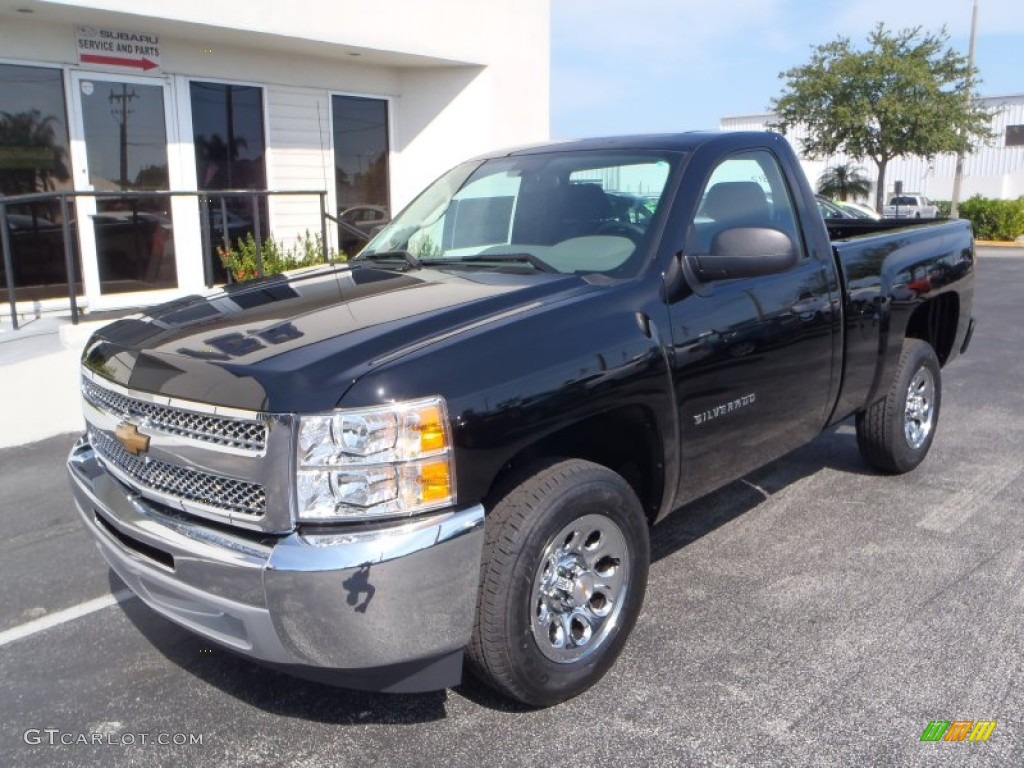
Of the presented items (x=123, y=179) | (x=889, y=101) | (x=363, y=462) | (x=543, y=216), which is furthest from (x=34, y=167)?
(x=889, y=101)

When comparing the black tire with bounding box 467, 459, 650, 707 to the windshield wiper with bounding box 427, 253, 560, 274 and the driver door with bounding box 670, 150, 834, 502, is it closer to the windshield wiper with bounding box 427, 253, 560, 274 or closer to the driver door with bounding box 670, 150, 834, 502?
the driver door with bounding box 670, 150, 834, 502

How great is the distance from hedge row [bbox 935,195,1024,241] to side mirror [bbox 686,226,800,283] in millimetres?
31633

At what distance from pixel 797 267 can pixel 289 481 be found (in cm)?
262

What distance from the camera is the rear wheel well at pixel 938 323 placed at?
5.56 meters

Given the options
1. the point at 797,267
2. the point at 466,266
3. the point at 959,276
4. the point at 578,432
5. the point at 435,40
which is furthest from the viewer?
the point at 435,40

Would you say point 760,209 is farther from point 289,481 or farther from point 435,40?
point 435,40

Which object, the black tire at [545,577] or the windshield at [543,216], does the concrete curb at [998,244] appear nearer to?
the windshield at [543,216]

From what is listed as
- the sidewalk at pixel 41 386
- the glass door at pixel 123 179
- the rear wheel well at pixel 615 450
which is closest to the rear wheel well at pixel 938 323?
the rear wheel well at pixel 615 450

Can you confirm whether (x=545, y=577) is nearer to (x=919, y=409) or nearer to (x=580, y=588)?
(x=580, y=588)

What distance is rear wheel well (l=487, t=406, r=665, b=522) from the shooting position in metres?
2.95

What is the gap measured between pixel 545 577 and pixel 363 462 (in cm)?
80

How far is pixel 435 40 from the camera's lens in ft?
38.9

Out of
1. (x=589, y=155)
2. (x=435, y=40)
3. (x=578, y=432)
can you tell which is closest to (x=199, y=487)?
(x=578, y=432)

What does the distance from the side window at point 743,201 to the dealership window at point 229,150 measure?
7.68m
